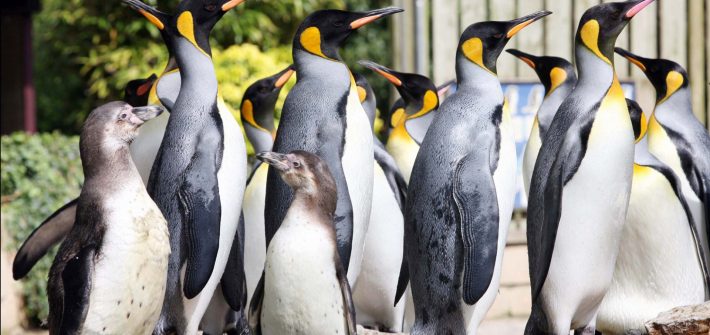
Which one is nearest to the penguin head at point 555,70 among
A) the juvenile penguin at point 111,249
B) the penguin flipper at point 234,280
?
the penguin flipper at point 234,280

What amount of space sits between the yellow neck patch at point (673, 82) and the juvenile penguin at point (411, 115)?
3.90 ft

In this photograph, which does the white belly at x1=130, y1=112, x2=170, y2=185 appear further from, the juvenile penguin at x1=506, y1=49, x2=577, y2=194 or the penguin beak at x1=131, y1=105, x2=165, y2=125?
the juvenile penguin at x1=506, y1=49, x2=577, y2=194

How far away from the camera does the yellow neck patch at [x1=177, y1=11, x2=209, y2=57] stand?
483cm

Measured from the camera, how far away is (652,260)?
5.14 m

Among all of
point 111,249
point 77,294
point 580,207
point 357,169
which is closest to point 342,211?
point 357,169

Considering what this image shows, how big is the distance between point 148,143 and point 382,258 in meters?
1.32

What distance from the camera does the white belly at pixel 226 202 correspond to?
176 inches

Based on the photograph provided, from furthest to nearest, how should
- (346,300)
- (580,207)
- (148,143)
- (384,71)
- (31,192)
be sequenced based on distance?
1. (31,192)
2. (384,71)
3. (148,143)
4. (580,207)
5. (346,300)

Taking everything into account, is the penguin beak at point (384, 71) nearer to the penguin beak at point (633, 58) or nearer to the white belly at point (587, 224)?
the penguin beak at point (633, 58)

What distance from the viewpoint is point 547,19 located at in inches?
336

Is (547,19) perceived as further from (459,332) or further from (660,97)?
(459,332)

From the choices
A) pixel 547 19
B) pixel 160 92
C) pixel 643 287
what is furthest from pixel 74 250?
pixel 547 19

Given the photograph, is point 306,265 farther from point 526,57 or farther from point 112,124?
point 526,57

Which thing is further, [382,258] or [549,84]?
[549,84]
